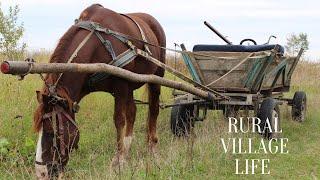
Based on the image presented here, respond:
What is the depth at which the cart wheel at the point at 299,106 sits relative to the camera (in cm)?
877

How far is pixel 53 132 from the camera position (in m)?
4.40

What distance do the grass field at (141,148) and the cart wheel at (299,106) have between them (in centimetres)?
15

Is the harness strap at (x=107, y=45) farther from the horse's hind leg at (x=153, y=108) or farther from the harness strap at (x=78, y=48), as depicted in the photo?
the horse's hind leg at (x=153, y=108)

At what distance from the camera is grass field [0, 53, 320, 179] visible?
4.99 meters

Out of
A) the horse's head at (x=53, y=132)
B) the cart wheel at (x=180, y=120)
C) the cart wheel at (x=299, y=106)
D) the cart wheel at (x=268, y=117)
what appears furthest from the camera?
the cart wheel at (x=299, y=106)

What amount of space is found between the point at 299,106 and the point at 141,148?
3.44 meters

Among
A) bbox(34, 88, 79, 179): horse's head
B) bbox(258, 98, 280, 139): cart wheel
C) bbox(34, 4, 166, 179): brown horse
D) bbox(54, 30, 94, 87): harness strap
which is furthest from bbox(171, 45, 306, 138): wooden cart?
bbox(34, 88, 79, 179): horse's head

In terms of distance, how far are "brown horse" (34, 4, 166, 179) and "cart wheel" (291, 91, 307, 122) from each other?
9.90ft

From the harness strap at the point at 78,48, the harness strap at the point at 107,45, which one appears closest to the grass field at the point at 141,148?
the harness strap at the point at 78,48

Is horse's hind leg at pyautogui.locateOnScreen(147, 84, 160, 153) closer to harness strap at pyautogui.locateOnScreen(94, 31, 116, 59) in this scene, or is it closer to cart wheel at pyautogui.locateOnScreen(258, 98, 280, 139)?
cart wheel at pyautogui.locateOnScreen(258, 98, 280, 139)

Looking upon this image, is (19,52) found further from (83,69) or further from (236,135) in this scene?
(83,69)

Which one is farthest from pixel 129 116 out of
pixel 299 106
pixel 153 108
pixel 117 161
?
pixel 299 106

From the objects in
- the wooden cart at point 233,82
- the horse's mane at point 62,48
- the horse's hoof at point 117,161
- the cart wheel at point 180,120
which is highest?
the horse's mane at point 62,48

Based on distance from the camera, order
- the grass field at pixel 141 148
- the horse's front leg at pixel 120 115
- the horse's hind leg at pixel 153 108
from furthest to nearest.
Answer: the horse's hind leg at pixel 153 108
the horse's front leg at pixel 120 115
the grass field at pixel 141 148
